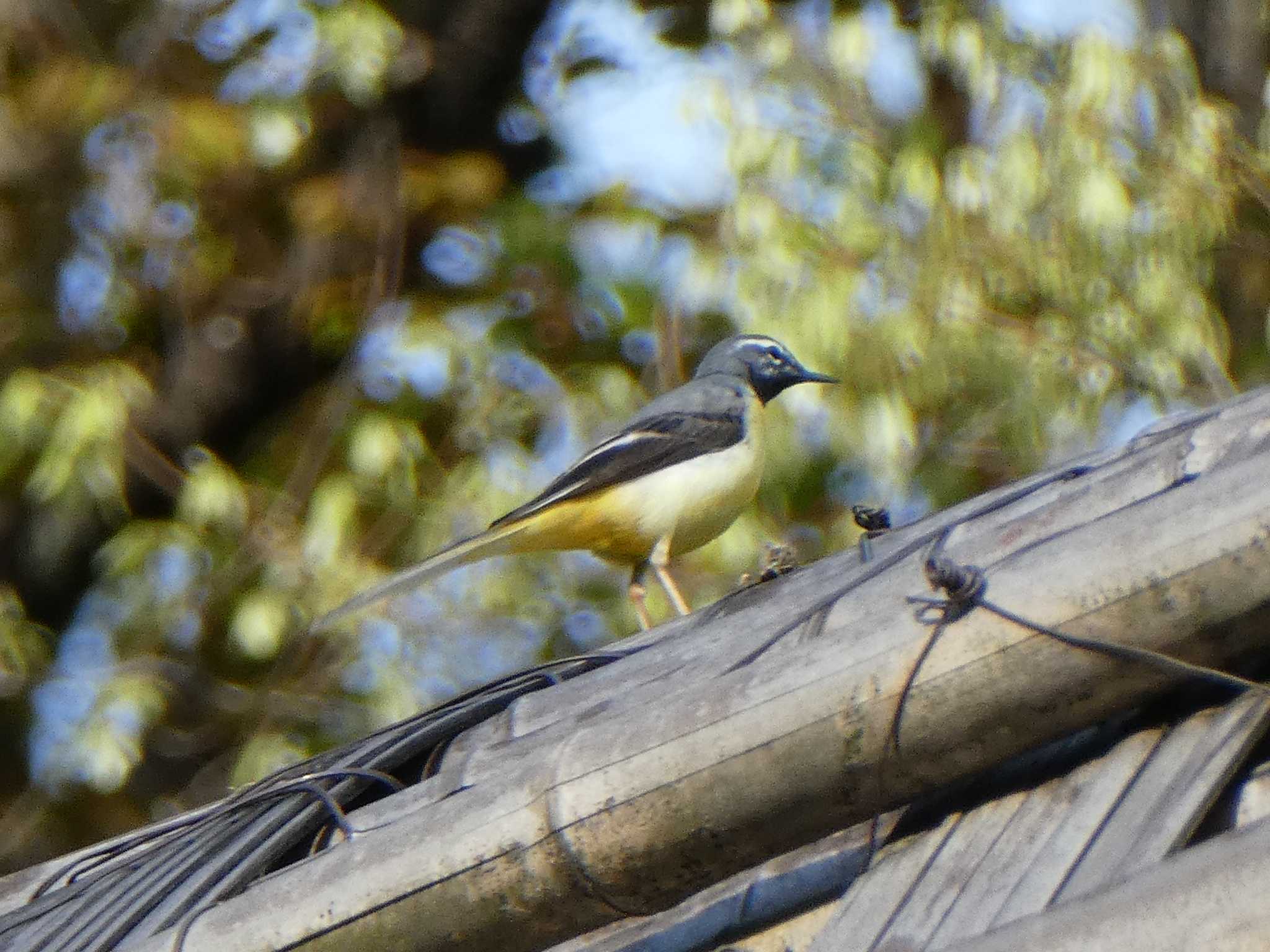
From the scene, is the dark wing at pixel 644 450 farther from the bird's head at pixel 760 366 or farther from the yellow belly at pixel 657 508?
the bird's head at pixel 760 366

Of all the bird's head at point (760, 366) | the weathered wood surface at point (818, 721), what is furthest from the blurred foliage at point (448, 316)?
the weathered wood surface at point (818, 721)

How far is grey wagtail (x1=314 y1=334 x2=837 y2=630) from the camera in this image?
296 inches

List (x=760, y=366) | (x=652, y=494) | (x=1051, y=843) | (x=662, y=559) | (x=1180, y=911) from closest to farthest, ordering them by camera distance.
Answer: (x=1180, y=911) → (x=1051, y=843) → (x=652, y=494) → (x=662, y=559) → (x=760, y=366)

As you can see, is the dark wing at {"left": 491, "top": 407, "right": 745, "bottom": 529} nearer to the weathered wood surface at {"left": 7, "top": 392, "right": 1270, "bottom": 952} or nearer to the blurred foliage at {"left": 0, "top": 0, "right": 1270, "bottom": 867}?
the blurred foliage at {"left": 0, "top": 0, "right": 1270, "bottom": 867}

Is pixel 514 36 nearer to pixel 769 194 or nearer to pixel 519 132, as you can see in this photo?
pixel 519 132

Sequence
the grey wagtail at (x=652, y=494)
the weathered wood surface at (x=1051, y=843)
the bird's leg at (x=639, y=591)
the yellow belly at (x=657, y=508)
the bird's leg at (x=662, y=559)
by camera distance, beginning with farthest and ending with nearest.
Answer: the bird's leg at (x=639, y=591) → the bird's leg at (x=662, y=559) → the yellow belly at (x=657, y=508) → the grey wagtail at (x=652, y=494) → the weathered wood surface at (x=1051, y=843)

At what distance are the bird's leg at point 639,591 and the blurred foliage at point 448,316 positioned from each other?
2.71ft

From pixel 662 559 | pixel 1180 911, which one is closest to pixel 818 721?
pixel 1180 911

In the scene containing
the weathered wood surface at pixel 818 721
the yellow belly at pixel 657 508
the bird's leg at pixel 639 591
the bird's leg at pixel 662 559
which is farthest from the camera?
the bird's leg at pixel 639 591

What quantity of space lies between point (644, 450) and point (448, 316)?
11.6 feet

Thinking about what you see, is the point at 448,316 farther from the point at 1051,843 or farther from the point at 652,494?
the point at 1051,843

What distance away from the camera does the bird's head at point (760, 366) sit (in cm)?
841

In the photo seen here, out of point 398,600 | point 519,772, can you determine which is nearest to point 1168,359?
point 398,600

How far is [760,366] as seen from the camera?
8.54 meters
